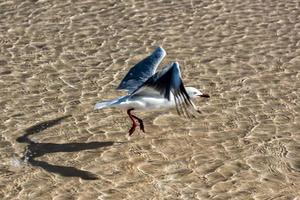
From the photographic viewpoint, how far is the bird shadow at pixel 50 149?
5.77 metres

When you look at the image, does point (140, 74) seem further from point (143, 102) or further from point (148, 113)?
point (148, 113)

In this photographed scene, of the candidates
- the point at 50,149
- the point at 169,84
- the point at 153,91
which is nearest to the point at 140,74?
the point at 153,91

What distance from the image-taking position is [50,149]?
623 cm

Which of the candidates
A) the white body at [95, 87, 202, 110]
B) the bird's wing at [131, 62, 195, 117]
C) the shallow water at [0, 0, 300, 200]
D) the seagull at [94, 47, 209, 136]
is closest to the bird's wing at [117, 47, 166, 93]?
the seagull at [94, 47, 209, 136]

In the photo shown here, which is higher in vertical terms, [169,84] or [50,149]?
[169,84]

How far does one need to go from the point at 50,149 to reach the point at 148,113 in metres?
1.35

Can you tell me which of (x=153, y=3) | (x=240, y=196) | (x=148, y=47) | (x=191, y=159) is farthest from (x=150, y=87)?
(x=153, y=3)

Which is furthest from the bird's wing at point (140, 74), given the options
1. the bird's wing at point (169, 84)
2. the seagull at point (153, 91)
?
the bird's wing at point (169, 84)

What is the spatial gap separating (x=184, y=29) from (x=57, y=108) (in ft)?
10.7

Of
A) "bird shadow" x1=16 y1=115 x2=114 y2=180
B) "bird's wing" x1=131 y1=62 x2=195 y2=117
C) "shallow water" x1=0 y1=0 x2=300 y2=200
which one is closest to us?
"bird's wing" x1=131 y1=62 x2=195 y2=117

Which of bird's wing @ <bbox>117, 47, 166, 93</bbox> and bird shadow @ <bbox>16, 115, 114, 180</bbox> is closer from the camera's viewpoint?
bird shadow @ <bbox>16, 115, 114, 180</bbox>

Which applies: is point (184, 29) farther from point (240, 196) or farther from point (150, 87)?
point (240, 196)

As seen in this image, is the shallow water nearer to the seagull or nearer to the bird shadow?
the bird shadow

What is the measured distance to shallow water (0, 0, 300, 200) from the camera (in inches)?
222
